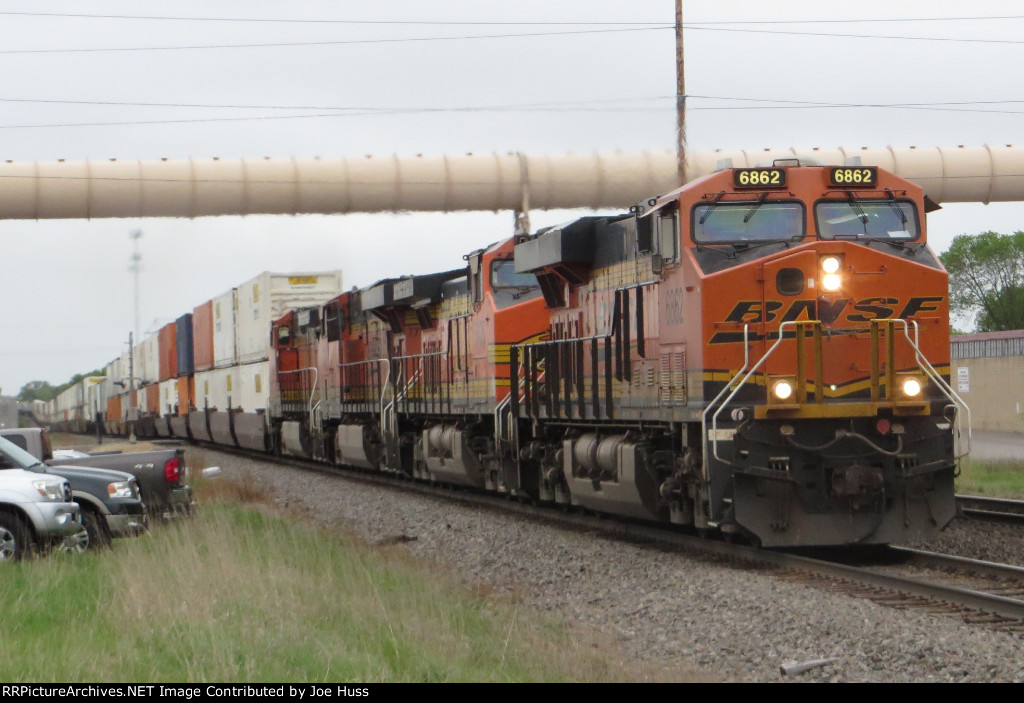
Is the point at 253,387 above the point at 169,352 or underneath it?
underneath

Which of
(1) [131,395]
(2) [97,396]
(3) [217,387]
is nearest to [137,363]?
(1) [131,395]

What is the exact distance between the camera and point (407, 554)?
14.4 meters

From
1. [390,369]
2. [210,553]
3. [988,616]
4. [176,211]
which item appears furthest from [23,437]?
[988,616]

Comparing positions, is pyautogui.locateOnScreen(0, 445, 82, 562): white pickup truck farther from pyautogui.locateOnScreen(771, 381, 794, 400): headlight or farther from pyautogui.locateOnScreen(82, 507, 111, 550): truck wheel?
pyautogui.locateOnScreen(771, 381, 794, 400): headlight

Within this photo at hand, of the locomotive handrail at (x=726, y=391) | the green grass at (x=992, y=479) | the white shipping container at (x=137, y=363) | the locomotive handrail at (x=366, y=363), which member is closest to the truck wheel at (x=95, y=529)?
the locomotive handrail at (x=726, y=391)

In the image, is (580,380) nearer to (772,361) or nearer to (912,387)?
(772,361)

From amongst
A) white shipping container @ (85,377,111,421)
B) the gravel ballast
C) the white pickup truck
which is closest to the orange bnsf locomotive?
the gravel ballast

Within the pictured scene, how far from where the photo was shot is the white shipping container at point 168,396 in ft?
165

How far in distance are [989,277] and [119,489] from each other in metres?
55.9

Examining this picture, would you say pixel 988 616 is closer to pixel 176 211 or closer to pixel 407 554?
pixel 407 554

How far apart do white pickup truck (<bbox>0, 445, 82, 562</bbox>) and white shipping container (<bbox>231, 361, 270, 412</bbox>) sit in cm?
2214

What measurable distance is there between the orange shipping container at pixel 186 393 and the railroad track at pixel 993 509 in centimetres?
3285

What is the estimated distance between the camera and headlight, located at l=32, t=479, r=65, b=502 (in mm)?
13203

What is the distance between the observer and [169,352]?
51.7 metres
